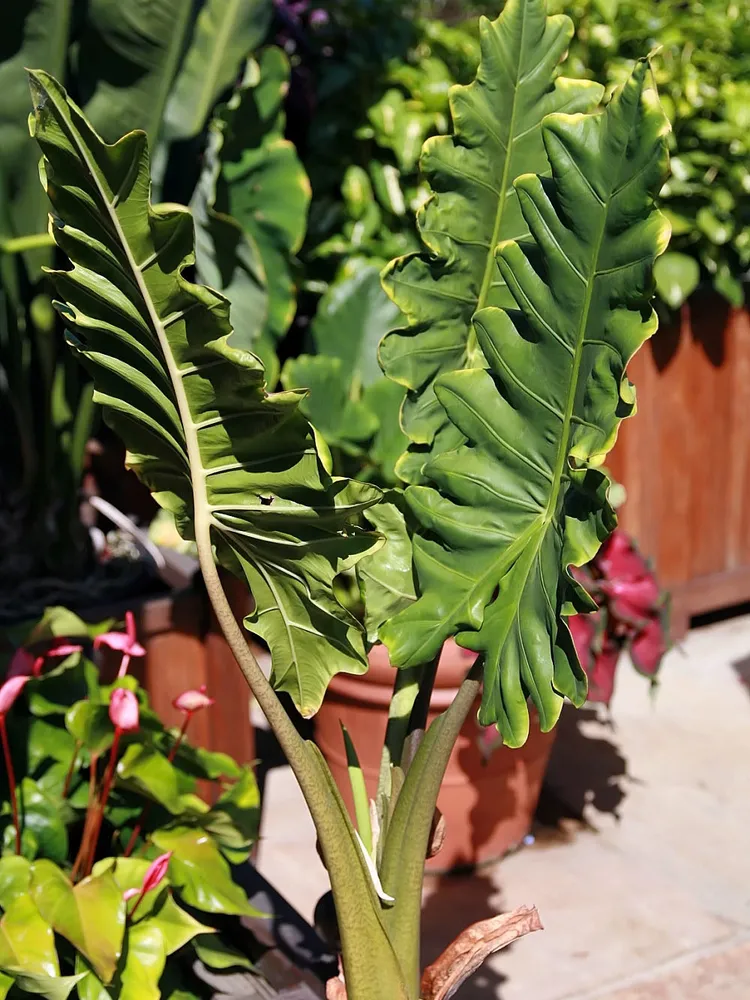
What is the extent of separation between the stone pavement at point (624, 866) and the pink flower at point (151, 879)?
72 centimetres

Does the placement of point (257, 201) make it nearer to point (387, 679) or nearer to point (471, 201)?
point (387, 679)

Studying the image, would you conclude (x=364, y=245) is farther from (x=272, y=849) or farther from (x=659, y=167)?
(x=659, y=167)

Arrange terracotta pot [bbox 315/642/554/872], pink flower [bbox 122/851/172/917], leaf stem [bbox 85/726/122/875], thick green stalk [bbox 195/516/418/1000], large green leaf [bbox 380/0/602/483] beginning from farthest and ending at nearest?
terracotta pot [bbox 315/642/554/872], leaf stem [bbox 85/726/122/875], pink flower [bbox 122/851/172/917], large green leaf [bbox 380/0/602/483], thick green stalk [bbox 195/516/418/1000]

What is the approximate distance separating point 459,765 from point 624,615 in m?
0.43

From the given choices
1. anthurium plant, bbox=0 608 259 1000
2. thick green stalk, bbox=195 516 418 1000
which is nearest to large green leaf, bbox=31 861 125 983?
anthurium plant, bbox=0 608 259 1000

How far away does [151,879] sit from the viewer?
1232 mm

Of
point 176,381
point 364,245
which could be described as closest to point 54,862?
point 176,381

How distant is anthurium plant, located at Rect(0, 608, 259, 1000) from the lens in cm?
123

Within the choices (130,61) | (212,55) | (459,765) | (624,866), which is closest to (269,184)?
(212,55)

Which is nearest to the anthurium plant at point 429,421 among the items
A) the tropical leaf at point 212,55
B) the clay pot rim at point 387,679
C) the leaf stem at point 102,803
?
the leaf stem at point 102,803

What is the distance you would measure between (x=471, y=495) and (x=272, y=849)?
1479 millimetres

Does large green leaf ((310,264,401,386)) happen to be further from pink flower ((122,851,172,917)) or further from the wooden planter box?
pink flower ((122,851,172,917))

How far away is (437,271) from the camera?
45.9 inches

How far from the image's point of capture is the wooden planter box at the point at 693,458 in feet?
9.80
